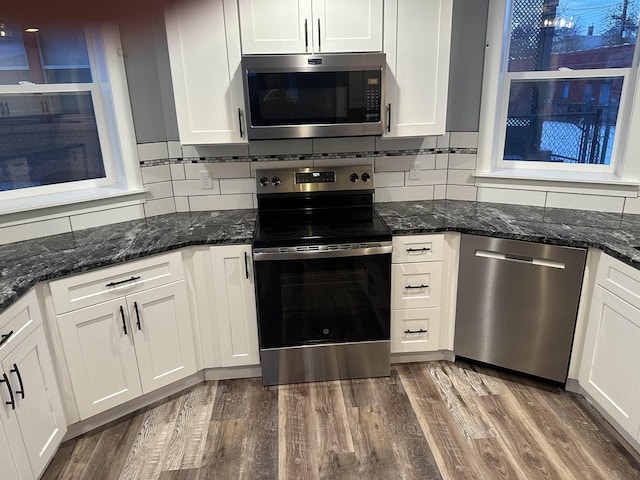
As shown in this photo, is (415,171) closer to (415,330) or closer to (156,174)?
(415,330)

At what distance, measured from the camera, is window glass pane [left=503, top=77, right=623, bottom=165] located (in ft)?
8.07

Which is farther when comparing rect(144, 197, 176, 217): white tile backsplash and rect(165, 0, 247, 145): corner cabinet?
rect(144, 197, 176, 217): white tile backsplash

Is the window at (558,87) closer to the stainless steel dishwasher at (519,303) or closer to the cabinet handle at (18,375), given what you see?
the stainless steel dishwasher at (519,303)

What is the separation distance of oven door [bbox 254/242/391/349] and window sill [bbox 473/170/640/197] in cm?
94

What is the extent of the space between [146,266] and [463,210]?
5.78ft

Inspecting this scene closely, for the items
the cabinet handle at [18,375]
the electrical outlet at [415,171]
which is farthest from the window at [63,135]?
the electrical outlet at [415,171]

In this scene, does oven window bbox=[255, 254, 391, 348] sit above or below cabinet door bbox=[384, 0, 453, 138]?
below

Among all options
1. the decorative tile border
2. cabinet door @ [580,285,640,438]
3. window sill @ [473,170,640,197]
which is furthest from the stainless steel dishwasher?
the decorative tile border

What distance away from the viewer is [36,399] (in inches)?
67.6

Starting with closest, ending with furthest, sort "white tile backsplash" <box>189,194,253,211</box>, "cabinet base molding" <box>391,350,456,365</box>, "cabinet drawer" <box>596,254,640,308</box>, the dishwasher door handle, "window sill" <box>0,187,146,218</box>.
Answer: "cabinet drawer" <box>596,254,640,308</box>
the dishwasher door handle
"window sill" <box>0,187,146,218</box>
"cabinet base molding" <box>391,350,456,365</box>
"white tile backsplash" <box>189,194,253,211</box>

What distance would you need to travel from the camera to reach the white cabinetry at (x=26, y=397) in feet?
5.02

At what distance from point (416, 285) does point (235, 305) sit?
0.98 meters

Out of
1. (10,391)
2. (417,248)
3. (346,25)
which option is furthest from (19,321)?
(346,25)

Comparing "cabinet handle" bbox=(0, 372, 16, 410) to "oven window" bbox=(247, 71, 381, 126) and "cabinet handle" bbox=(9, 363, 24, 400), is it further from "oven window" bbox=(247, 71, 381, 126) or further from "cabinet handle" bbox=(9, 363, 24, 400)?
"oven window" bbox=(247, 71, 381, 126)
